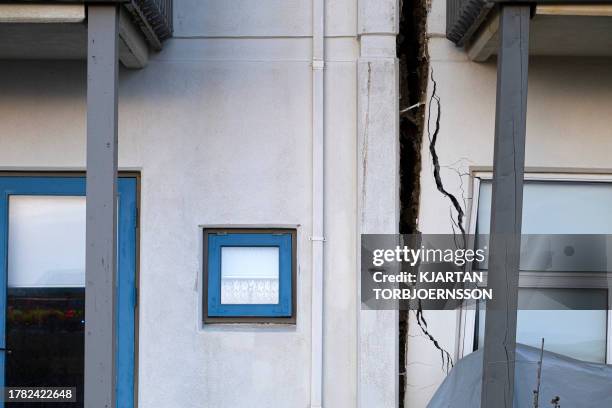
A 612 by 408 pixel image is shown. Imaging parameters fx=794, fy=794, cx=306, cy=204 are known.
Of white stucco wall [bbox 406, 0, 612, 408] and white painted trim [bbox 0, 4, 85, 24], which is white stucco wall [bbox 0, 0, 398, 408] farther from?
white painted trim [bbox 0, 4, 85, 24]

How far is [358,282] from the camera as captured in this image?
5.05 m

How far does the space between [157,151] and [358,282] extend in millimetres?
1541

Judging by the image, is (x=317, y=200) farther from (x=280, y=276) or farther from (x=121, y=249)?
(x=121, y=249)

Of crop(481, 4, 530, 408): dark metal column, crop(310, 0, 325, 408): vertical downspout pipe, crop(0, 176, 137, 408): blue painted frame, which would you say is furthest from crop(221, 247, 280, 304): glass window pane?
crop(481, 4, 530, 408): dark metal column

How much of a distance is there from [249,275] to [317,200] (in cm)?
66

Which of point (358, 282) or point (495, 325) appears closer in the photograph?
point (495, 325)

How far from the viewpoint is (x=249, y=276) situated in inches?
203

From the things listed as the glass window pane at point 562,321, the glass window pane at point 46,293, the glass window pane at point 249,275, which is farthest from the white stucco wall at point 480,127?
the glass window pane at point 46,293

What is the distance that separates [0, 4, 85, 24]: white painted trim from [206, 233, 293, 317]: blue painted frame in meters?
1.72

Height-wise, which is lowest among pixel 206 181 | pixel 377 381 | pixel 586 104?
pixel 377 381

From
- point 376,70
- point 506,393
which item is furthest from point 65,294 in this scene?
point 506,393

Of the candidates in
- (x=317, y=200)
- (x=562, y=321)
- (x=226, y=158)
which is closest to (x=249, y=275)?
(x=317, y=200)

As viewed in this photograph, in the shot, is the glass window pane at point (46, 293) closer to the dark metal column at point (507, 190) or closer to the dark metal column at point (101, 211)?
the dark metal column at point (101, 211)

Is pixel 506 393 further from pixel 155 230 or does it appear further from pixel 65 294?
pixel 65 294
